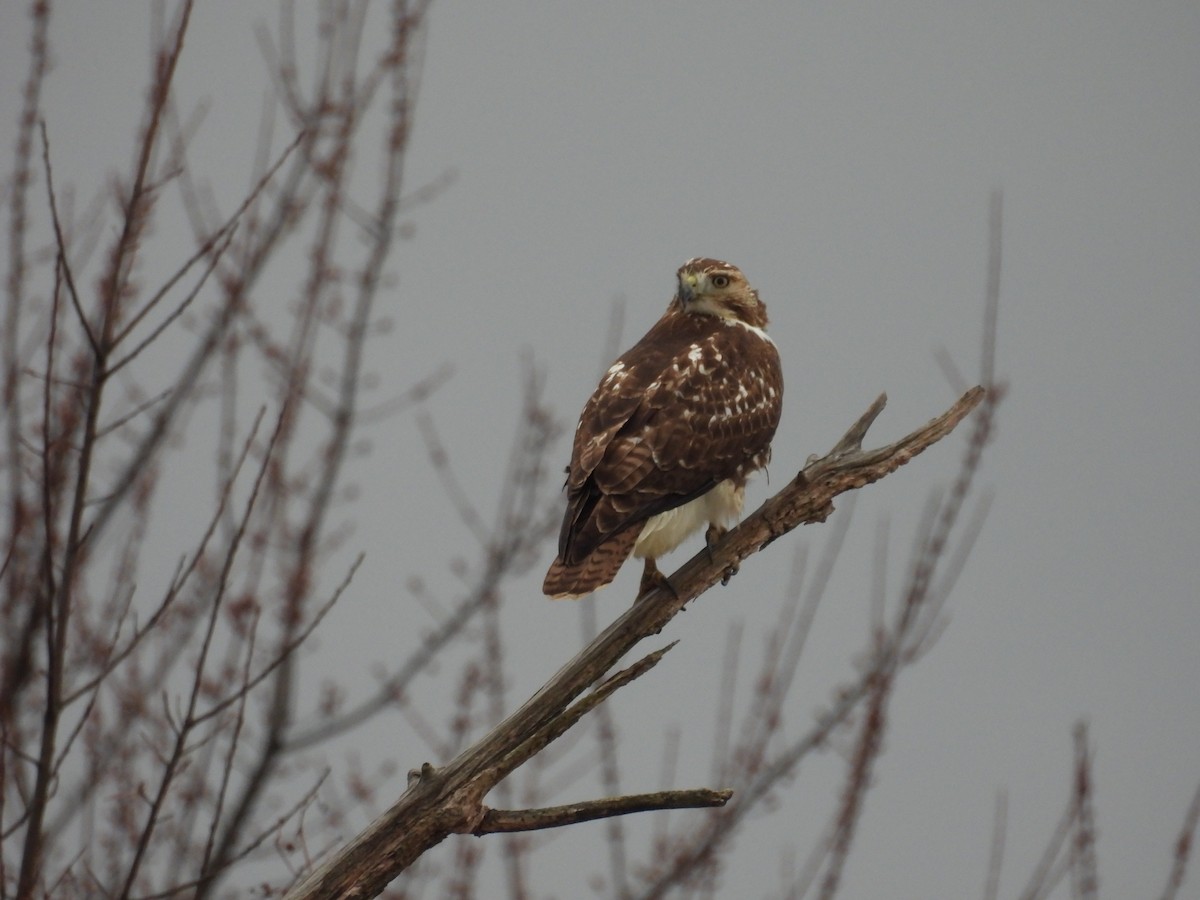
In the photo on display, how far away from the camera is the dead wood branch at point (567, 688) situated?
139 inches

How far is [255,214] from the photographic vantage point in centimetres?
520

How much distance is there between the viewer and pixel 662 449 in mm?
5160

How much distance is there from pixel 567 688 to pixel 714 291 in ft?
8.97

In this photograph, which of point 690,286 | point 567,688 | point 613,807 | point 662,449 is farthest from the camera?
point 690,286

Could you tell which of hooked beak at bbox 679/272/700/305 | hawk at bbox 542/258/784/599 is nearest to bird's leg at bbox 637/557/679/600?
hawk at bbox 542/258/784/599

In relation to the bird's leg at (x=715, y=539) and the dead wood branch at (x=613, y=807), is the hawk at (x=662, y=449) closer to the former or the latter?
the bird's leg at (x=715, y=539)

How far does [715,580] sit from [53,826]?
218 centimetres

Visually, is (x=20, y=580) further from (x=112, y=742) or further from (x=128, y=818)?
(x=128, y=818)

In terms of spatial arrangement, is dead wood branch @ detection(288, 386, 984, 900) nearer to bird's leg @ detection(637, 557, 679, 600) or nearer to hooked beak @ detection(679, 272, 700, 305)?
bird's leg @ detection(637, 557, 679, 600)

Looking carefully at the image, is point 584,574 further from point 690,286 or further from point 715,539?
point 690,286

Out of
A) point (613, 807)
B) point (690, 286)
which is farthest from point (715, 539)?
point (613, 807)

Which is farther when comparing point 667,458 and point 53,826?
point 667,458

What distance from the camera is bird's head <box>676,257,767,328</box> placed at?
20.7 feet

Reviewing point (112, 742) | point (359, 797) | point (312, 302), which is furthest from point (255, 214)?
point (359, 797)
